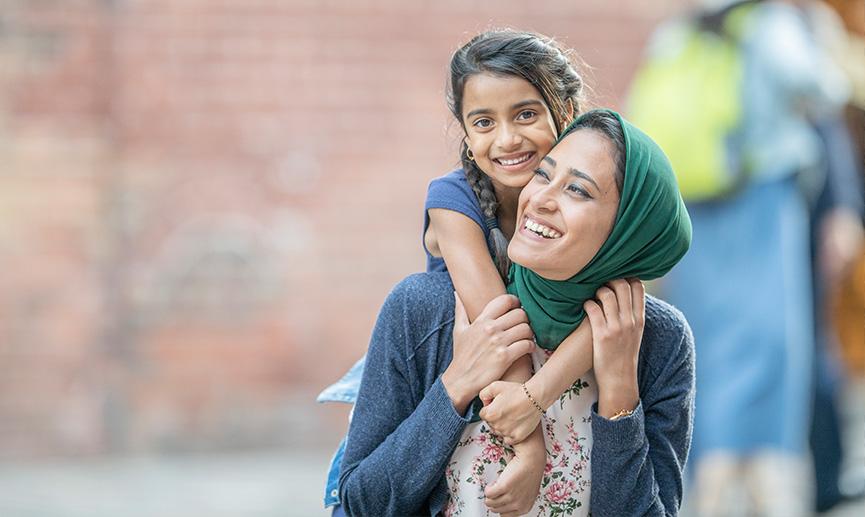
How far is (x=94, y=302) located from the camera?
266 inches

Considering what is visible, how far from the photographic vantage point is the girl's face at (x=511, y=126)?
2.48m

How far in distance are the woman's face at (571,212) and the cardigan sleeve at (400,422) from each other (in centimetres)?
22

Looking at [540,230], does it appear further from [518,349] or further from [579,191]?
[518,349]

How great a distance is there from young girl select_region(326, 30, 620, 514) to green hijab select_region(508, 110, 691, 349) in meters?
0.04

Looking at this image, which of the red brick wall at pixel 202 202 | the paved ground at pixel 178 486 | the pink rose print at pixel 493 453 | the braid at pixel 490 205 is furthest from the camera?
the red brick wall at pixel 202 202

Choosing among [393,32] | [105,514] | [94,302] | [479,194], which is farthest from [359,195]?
[479,194]

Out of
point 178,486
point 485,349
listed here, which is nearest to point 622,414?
point 485,349

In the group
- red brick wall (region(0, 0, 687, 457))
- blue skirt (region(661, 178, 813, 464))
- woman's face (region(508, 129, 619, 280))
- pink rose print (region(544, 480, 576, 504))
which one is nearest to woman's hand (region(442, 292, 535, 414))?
woman's face (region(508, 129, 619, 280))

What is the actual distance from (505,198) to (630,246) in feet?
1.20

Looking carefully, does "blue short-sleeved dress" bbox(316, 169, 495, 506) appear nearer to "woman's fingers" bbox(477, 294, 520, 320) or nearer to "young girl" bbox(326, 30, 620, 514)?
"young girl" bbox(326, 30, 620, 514)

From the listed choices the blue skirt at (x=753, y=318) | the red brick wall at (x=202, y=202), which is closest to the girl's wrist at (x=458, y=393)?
the blue skirt at (x=753, y=318)

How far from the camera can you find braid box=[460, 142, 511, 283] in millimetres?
2553

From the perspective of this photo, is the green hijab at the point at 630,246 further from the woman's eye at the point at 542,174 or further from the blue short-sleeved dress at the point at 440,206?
the blue short-sleeved dress at the point at 440,206

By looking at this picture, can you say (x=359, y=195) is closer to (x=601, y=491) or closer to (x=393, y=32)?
(x=393, y=32)
